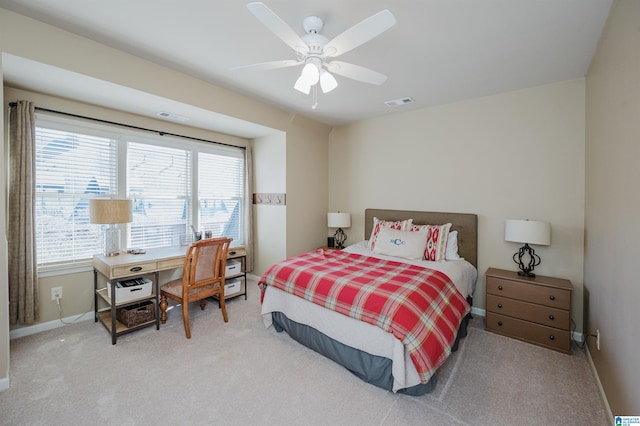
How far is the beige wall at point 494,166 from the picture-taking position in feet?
9.00

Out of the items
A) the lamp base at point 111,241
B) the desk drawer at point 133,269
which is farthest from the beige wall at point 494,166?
the lamp base at point 111,241

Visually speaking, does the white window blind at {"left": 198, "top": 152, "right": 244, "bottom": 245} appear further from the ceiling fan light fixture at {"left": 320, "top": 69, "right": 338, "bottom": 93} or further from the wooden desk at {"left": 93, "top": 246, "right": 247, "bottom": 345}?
the ceiling fan light fixture at {"left": 320, "top": 69, "right": 338, "bottom": 93}

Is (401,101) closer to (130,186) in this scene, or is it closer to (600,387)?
(600,387)

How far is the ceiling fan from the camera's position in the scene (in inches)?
56.5

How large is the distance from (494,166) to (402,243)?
142 centimetres

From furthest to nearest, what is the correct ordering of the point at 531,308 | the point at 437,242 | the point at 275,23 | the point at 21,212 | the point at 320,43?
1. the point at 437,242
2. the point at 531,308
3. the point at 21,212
4. the point at 320,43
5. the point at 275,23

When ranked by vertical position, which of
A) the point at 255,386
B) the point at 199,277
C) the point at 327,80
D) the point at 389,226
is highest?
the point at 327,80

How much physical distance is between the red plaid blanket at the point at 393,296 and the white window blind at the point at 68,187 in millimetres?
2105

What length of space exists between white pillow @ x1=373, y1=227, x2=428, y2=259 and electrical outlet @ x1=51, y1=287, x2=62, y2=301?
137 inches

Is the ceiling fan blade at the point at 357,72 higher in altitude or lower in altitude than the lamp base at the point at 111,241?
higher

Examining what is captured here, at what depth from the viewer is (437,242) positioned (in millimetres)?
3166

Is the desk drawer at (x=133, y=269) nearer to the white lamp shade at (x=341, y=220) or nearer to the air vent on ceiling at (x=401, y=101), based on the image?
the white lamp shade at (x=341, y=220)

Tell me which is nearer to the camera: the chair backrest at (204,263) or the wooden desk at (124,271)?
the wooden desk at (124,271)

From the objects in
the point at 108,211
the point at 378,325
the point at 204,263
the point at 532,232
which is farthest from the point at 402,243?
the point at 108,211
